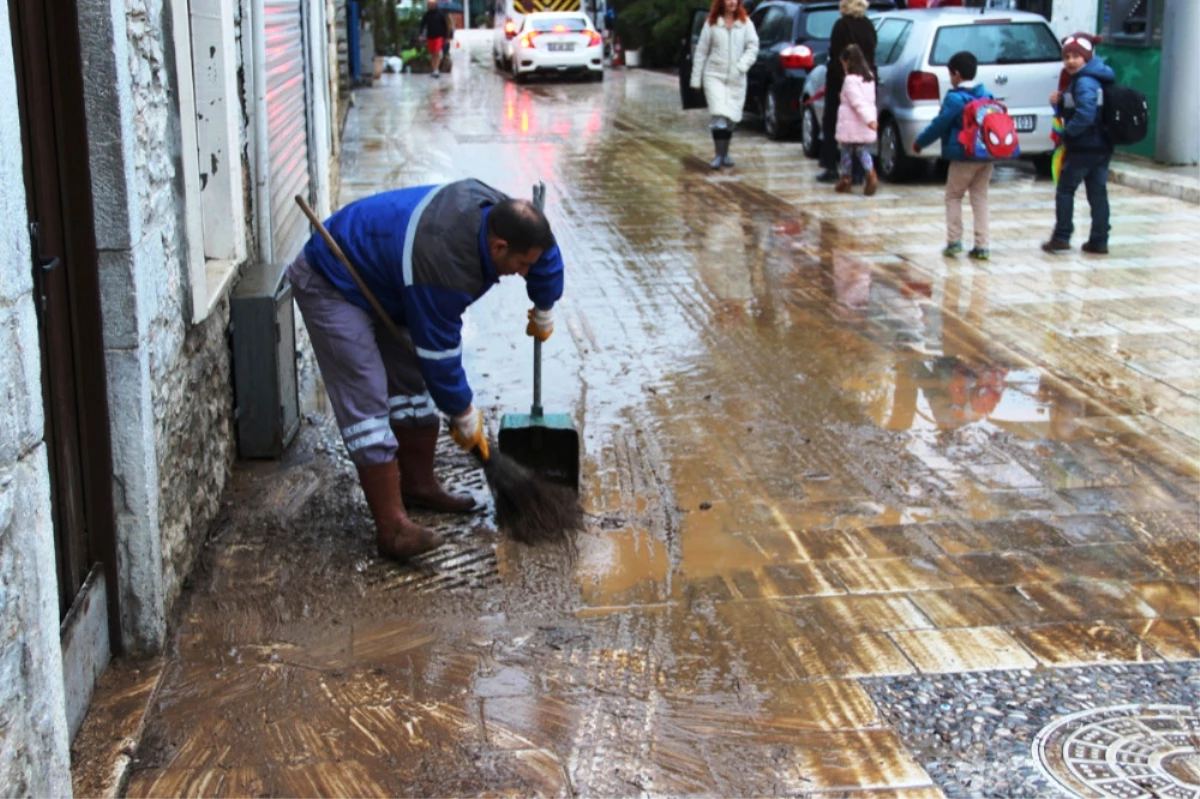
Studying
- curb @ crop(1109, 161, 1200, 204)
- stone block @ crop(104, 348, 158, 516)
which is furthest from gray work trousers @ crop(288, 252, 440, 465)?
curb @ crop(1109, 161, 1200, 204)

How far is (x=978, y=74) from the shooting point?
1357 cm

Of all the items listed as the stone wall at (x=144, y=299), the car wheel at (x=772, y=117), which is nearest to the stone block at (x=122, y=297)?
the stone wall at (x=144, y=299)

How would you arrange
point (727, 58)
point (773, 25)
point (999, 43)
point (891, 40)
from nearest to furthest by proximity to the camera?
point (999, 43) → point (891, 40) → point (727, 58) → point (773, 25)

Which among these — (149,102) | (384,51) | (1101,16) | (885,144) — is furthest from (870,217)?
(384,51)

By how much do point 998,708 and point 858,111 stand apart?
995 cm

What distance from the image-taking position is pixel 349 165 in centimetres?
1577

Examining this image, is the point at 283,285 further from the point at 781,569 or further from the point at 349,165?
the point at 349,165

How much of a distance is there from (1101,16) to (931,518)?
11902mm

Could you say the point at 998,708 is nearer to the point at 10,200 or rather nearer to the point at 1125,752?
the point at 1125,752

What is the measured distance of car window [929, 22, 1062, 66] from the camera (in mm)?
13797

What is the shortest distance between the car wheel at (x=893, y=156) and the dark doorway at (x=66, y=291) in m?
11.0

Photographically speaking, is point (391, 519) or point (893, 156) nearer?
point (391, 519)

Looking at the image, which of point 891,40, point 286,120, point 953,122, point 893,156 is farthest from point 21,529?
point 891,40

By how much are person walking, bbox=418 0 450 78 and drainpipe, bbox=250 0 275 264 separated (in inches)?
941
